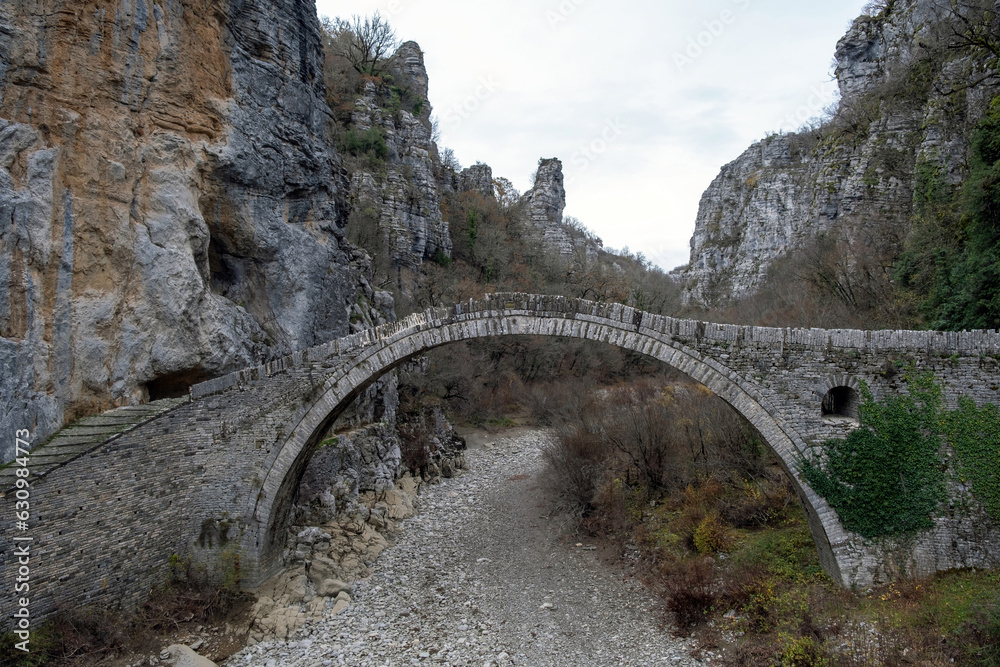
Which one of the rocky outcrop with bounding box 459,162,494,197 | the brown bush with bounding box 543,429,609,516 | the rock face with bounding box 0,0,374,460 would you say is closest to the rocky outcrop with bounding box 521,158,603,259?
the rocky outcrop with bounding box 459,162,494,197

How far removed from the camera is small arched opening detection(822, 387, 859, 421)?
8383mm

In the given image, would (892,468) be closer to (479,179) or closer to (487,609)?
(487,609)

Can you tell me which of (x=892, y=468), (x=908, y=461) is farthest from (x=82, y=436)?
(x=908, y=461)

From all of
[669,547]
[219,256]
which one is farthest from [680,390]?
[219,256]

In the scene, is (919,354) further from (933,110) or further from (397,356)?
(933,110)

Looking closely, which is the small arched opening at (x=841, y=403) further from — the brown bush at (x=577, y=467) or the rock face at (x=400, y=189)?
the rock face at (x=400, y=189)

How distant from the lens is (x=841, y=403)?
28.9 feet

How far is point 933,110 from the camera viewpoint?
14578 millimetres

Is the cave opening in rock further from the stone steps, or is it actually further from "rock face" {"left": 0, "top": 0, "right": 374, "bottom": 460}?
the stone steps

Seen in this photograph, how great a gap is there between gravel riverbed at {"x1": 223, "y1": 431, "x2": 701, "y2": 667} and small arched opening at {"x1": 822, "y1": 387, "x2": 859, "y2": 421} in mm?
4264

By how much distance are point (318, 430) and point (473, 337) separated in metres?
3.24

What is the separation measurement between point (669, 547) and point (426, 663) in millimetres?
5405

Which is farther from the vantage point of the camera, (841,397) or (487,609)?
(487,609)

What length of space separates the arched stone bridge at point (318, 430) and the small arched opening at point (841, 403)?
27 mm
